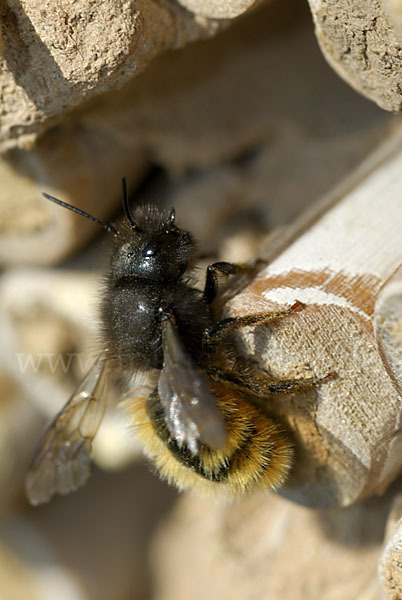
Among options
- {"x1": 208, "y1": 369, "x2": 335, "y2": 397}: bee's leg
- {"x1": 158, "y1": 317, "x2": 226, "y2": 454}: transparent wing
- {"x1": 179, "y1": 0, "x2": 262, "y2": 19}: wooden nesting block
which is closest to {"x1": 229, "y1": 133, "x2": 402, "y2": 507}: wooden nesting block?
{"x1": 208, "y1": 369, "x2": 335, "y2": 397}: bee's leg

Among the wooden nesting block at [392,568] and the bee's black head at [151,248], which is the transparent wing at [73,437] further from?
the wooden nesting block at [392,568]

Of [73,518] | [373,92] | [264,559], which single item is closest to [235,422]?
[373,92]

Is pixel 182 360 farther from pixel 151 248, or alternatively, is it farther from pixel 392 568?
pixel 392 568

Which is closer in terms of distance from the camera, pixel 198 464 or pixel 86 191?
pixel 198 464

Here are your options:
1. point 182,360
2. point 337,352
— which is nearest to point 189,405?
point 182,360

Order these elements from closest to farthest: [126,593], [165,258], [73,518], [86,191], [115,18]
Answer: [115,18] → [165,258] → [86,191] → [126,593] → [73,518]

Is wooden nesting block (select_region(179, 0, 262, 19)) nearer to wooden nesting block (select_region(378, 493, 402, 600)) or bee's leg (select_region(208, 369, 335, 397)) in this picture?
bee's leg (select_region(208, 369, 335, 397))

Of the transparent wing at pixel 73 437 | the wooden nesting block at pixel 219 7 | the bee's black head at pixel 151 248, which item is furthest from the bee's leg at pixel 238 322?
the wooden nesting block at pixel 219 7

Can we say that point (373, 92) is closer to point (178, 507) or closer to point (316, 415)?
point (316, 415)
